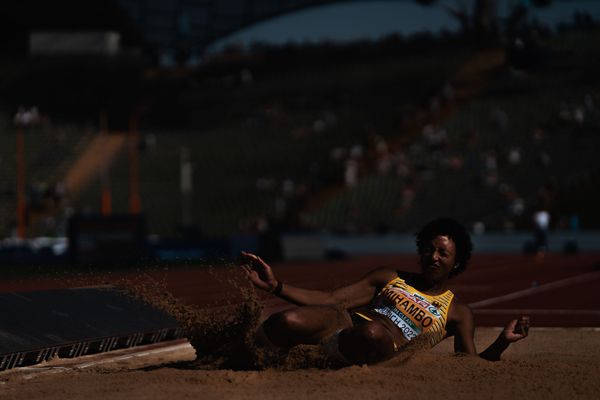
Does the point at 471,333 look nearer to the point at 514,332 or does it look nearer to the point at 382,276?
the point at 514,332

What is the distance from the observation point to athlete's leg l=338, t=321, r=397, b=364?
320 inches

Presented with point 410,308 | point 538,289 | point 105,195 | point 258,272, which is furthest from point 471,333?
point 105,195

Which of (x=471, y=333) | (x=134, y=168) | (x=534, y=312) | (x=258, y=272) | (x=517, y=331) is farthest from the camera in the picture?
(x=134, y=168)

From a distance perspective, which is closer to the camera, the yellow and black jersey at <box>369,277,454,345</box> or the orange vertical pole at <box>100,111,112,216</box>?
the yellow and black jersey at <box>369,277,454,345</box>

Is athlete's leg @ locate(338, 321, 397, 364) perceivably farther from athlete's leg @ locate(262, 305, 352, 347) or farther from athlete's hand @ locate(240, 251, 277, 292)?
athlete's hand @ locate(240, 251, 277, 292)

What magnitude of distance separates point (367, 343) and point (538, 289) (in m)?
15.3

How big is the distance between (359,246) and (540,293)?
22.3 metres

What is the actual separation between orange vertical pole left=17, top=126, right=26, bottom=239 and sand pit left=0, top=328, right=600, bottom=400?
38.7 meters

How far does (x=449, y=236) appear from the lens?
8.41 metres

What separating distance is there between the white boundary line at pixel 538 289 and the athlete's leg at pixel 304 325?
425 inches

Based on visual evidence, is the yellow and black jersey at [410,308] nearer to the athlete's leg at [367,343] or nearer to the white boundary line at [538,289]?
the athlete's leg at [367,343]

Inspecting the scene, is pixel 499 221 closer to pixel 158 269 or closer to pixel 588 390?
pixel 158 269

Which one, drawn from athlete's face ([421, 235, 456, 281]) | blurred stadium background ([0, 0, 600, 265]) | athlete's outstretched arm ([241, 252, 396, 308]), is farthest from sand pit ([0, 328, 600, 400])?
blurred stadium background ([0, 0, 600, 265])

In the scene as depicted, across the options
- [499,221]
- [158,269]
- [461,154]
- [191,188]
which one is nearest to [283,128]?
[191,188]
